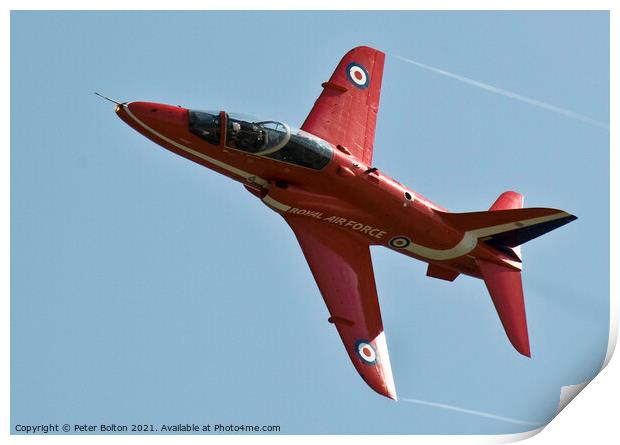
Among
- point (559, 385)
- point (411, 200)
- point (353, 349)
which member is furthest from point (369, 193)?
point (559, 385)

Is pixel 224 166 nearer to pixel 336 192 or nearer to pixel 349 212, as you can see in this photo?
pixel 336 192

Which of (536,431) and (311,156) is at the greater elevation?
(311,156)

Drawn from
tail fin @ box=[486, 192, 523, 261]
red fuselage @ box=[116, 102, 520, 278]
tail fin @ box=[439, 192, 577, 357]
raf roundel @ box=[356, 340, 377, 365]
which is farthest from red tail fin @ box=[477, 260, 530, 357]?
raf roundel @ box=[356, 340, 377, 365]

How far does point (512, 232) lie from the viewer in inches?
1143

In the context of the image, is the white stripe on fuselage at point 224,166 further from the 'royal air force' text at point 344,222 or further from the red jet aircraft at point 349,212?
the 'royal air force' text at point 344,222

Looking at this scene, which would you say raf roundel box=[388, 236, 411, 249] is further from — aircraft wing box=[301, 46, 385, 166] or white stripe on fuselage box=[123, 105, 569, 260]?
aircraft wing box=[301, 46, 385, 166]

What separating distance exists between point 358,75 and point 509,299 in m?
5.78

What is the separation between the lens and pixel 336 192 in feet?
91.9

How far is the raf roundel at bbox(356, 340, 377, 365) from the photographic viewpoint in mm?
27391

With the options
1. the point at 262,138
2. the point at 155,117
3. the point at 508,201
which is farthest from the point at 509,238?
the point at 155,117

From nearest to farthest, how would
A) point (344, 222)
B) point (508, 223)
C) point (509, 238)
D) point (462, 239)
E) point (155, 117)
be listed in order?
1. point (155, 117)
2. point (344, 222)
3. point (508, 223)
4. point (462, 239)
5. point (509, 238)

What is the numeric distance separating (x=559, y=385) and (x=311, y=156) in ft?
21.6

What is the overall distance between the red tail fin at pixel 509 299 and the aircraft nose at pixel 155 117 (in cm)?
689

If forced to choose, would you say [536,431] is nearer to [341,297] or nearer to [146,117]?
[341,297]
